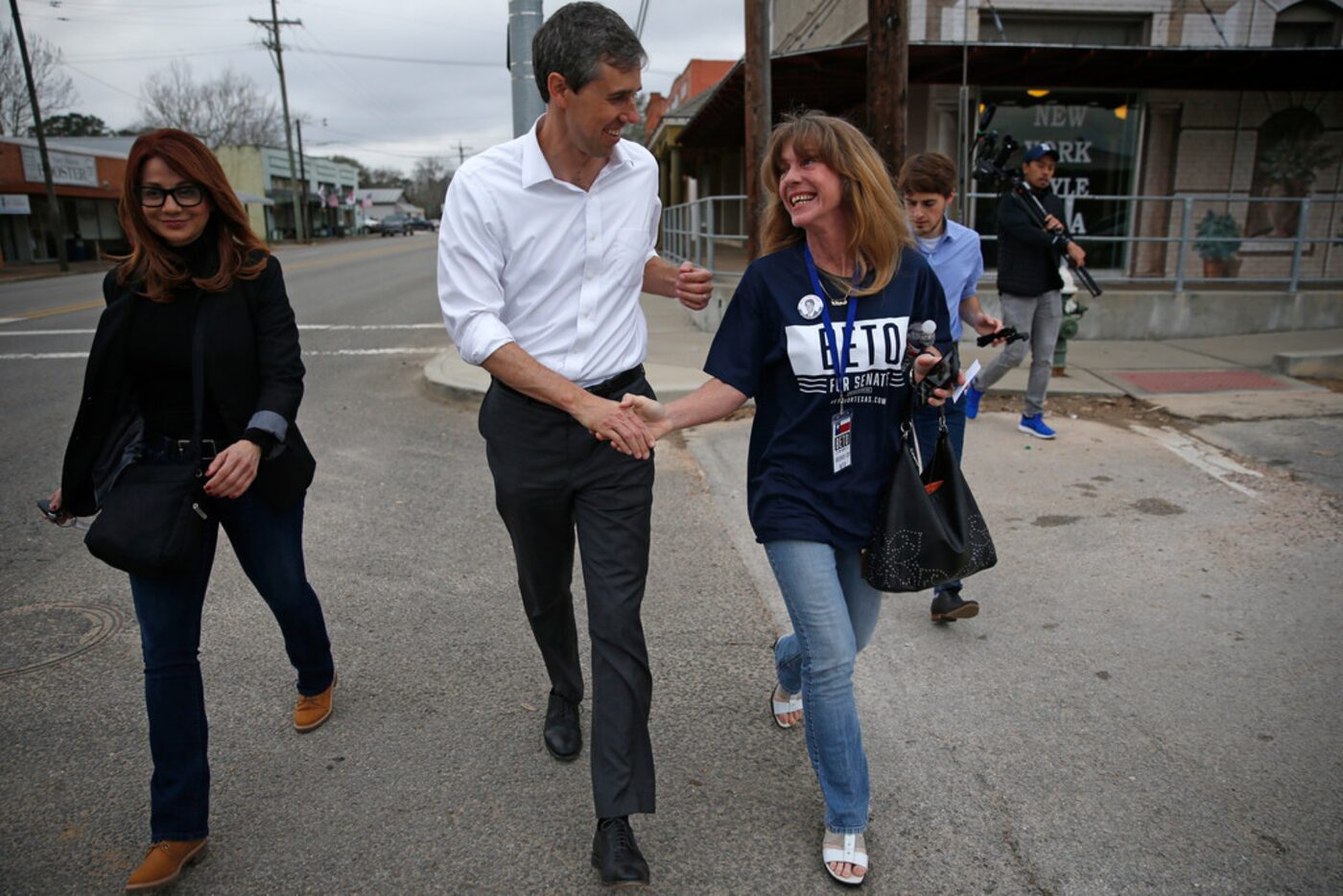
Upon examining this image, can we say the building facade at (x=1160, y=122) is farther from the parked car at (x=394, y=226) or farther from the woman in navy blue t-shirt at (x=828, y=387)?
the parked car at (x=394, y=226)

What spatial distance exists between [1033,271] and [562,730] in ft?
16.2

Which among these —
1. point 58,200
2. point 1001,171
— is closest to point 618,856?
point 1001,171

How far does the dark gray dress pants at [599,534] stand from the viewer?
2551 millimetres

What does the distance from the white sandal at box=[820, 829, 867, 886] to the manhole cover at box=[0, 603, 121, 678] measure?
3052 mm

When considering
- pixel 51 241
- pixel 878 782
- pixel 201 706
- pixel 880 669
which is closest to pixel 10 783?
pixel 201 706

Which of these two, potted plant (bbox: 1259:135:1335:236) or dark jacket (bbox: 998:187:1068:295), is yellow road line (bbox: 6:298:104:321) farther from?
potted plant (bbox: 1259:135:1335:236)

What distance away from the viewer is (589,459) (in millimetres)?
2695

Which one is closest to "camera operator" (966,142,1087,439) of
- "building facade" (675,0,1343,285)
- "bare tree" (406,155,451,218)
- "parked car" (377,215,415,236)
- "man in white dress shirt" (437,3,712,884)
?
"man in white dress shirt" (437,3,712,884)

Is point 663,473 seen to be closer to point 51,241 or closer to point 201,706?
point 201,706

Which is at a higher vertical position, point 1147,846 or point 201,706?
point 201,706

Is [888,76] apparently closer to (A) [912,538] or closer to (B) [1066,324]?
(B) [1066,324]

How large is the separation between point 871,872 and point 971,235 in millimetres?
2644

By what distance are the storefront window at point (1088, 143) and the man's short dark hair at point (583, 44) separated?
12.1 meters

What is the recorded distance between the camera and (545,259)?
2.67 m
